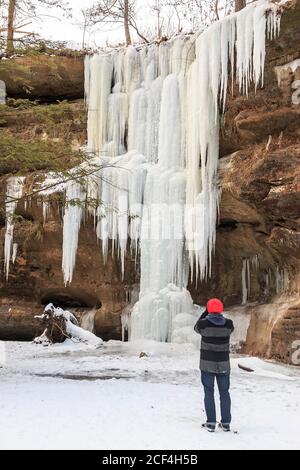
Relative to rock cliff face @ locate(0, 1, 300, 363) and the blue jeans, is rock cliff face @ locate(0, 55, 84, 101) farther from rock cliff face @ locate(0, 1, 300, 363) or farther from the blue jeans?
the blue jeans

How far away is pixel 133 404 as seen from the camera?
7.31 metres

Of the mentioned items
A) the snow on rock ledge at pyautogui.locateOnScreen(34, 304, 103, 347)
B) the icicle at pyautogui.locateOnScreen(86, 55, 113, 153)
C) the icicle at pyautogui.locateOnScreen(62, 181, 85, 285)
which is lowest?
the snow on rock ledge at pyautogui.locateOnScreen(34, 304, 103, 347)

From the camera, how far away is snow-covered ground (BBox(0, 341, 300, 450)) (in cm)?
534

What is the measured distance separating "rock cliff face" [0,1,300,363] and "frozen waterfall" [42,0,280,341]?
49 cm

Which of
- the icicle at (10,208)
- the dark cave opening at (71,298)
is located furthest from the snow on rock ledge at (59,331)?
the icicle at (10,208)

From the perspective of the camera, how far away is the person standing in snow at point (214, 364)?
576 cm

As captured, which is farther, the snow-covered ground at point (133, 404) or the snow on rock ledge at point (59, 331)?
the snow on rock ledge at point (59, 331)

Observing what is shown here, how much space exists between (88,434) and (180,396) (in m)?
2.74

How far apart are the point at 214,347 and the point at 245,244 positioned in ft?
34.0

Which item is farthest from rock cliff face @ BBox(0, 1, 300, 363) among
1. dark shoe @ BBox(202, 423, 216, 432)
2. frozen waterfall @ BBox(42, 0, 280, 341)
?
dark shoe @ BBox(202, 423, 216, 432)

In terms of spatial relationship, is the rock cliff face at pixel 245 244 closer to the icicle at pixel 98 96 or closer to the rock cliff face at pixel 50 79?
the icicle at pixel 98 96

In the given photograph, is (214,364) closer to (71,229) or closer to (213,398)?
(213,398)
